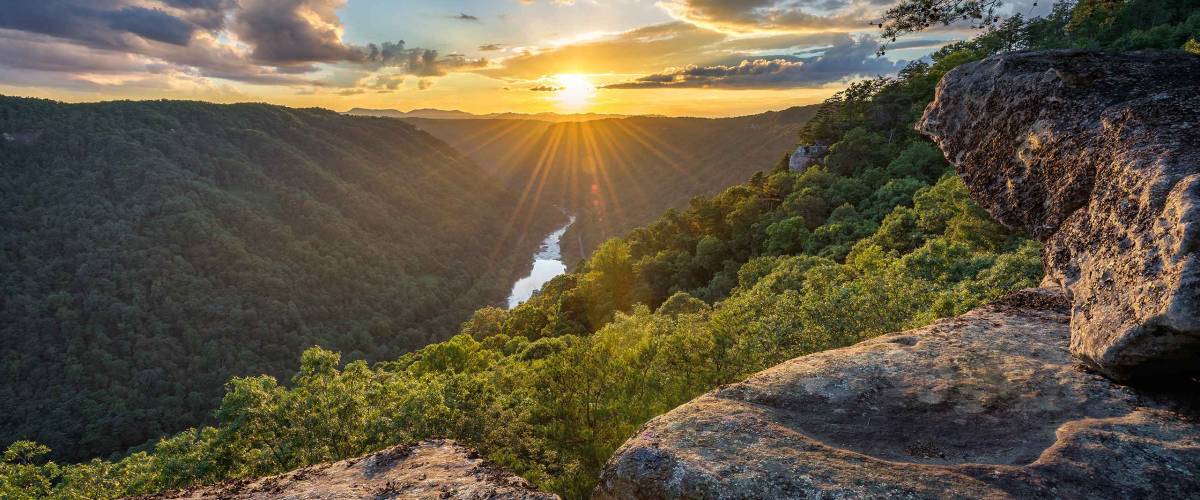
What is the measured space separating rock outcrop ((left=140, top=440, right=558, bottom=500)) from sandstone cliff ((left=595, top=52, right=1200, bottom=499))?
7.16 feet

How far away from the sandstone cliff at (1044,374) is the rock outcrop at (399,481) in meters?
2.18

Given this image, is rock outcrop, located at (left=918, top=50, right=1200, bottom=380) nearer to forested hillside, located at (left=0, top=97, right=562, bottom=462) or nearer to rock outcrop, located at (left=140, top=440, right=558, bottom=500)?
rock outcrop, located at (left=140, top=440, right=558, bottom=500)

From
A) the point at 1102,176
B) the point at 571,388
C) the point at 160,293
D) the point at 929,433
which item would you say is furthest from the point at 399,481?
the point at 160,293

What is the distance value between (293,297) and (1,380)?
2239 inches

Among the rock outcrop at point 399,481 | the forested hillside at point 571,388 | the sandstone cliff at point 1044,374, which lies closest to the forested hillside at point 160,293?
the forested hillside at point 571,388

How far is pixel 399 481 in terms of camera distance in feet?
28.2

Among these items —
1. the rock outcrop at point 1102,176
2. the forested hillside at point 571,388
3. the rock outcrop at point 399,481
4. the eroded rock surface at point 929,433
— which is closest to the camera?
the eroded rock surface at point 929,433

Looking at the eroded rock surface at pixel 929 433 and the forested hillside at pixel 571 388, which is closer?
the eroded rock surface at pixel 929 433

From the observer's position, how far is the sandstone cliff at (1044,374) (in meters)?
5.86

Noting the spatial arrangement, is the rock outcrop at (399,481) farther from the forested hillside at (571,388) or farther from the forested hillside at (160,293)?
the forested hillside at (160,293)

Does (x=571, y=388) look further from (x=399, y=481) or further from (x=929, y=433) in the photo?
(x=929, y=433)

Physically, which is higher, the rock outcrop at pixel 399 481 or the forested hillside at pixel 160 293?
the rock outcrop at pixel 399 481

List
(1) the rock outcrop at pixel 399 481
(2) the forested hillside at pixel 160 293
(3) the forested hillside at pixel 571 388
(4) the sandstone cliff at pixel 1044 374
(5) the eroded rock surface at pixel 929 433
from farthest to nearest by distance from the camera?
(2) the forested hillside at pixel 160 293 < (3) the forested hillside at pixel 571 388 < (1) the rock outcrop at pixel 399 481 < (4) the sandstone cliff at pixel 1044 374 < (5) the eroded rock surface at pixel 929 433

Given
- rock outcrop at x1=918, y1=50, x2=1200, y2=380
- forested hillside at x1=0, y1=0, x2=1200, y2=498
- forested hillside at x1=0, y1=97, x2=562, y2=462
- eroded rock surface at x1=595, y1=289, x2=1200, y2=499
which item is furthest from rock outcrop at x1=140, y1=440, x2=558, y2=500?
forested hillside at x1=0, y1=97, x2=562, y2=462
